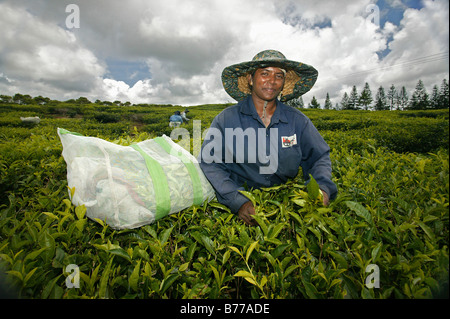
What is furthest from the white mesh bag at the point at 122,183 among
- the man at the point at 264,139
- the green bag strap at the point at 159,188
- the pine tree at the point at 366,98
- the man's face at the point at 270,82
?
the pine tree at the point at 366,98

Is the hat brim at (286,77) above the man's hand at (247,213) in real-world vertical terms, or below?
above

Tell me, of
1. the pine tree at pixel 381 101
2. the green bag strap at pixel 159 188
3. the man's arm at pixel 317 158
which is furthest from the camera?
the pine tree at pixel 381 101

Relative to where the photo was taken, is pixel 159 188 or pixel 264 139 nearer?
pixel 159 188

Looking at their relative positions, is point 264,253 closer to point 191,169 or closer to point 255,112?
point 191,169

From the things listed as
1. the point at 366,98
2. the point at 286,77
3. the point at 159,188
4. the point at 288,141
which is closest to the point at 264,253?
the point at 159,188

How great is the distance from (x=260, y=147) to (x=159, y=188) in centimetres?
104

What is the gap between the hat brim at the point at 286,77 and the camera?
2.15 m

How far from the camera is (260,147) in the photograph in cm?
203

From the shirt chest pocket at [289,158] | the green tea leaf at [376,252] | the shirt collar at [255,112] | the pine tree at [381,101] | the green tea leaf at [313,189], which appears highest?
the pine tree at [381,101]

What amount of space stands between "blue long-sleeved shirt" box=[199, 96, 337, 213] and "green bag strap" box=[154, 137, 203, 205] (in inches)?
6.1

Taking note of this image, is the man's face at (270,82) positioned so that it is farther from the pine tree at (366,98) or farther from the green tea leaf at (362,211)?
the pine tree at (366,98)

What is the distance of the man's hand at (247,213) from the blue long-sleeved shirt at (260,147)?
1.26ft

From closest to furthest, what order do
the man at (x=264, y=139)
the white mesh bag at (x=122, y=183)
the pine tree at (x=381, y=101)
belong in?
1. the white mesh bag at (x=122, y=183)
2. the man at (x=264, y=139)
3. the pine tree at (x=381, y=101)
